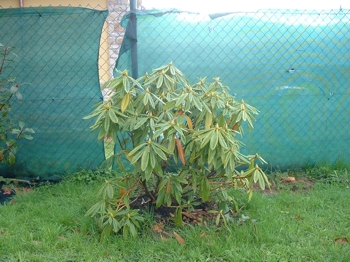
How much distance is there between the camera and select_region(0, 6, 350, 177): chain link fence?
156 inches

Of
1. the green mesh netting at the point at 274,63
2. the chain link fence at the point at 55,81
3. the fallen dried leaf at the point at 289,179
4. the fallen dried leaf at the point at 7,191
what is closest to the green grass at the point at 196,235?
the fallen dried leaf at the point at 7,191

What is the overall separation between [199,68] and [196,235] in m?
1.80

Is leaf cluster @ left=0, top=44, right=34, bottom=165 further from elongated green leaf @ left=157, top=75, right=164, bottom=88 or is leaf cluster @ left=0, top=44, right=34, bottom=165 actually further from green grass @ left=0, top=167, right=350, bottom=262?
elongated green leaf @ left=157, top=75, right=164, bottom=88

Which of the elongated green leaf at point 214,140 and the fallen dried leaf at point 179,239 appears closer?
the elongated green leaf at point 214,140

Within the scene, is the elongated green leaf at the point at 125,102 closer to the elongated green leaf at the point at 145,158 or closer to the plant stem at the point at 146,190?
the elongated green leaf at the point at 145,158

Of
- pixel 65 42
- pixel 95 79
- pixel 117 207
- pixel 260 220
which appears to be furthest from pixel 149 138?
pixel 65 42

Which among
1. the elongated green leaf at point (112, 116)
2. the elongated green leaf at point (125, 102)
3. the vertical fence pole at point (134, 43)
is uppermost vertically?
the vertical fence pole at point (134, 43)

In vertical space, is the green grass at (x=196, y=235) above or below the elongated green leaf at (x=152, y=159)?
below

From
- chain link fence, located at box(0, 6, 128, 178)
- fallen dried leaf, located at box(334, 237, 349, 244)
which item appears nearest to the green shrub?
fallen dried leaf, located at box(334, 237, 349, 244)

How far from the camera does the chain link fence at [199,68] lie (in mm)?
3961

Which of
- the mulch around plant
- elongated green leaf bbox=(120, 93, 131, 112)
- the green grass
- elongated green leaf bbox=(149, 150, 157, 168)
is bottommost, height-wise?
the green grass

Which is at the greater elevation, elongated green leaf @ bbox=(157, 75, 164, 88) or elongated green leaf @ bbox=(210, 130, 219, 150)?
elongated green leaf @ bbox=(157, 75, 164, 88)

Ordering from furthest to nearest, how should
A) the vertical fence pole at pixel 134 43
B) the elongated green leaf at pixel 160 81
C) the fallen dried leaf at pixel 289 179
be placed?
the fallen dried leaf at pixel 289 179 → the vertical fence pole at pixel 134 43 → the elongated green leaf at pixel 160 81

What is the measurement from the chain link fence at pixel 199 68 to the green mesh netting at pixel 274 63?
10mm
